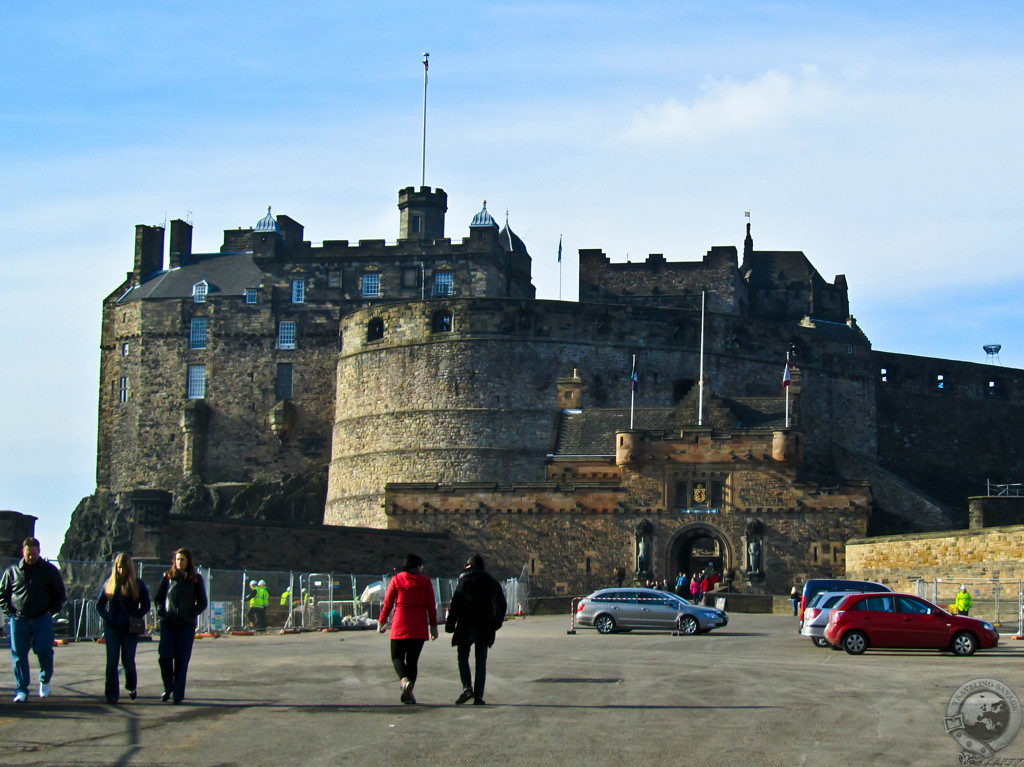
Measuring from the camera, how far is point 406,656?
14.2 meters

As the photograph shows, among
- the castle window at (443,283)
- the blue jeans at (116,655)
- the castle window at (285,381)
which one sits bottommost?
the blue jeans at (116,655)

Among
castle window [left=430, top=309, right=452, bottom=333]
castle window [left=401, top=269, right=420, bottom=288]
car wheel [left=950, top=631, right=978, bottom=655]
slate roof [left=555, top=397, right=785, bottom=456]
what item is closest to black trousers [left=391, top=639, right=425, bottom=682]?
car wheel [left=950, top=631, right=978, bottom=655]

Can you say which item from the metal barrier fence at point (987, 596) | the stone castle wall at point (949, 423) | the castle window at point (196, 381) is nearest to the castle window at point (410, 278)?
the castle window at point (196, 381)

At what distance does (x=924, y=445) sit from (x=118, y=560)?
53.8 metres

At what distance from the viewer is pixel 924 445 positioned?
63.7 metres

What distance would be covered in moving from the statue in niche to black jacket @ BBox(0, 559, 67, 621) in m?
31.7

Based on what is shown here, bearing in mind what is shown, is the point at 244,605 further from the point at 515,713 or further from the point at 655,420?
the point at 655,420

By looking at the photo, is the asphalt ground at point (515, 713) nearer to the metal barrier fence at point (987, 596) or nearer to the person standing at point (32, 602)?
the person standing at point (32, 602)

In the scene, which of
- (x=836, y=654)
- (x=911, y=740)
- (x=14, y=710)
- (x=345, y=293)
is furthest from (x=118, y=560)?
(x=345, y=293)

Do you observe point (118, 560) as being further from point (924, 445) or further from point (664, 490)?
point (924, 445)

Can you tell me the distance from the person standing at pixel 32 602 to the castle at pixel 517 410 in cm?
2960

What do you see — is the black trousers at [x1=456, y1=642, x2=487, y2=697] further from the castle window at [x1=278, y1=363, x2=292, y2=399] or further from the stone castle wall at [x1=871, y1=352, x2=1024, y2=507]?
the stone castle wall at [x1=871, y1=352, x2=1024, y2=507]

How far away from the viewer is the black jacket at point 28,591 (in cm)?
1375

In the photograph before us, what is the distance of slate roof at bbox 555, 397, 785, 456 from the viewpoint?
49812 mm
